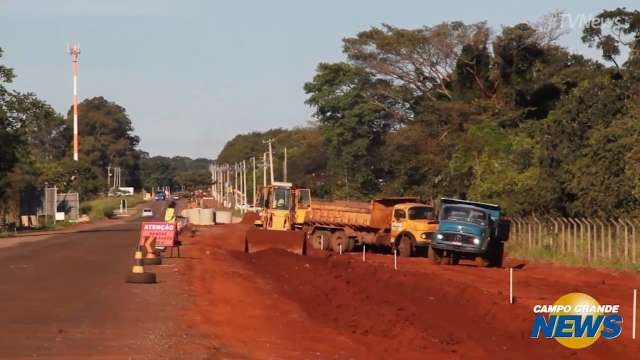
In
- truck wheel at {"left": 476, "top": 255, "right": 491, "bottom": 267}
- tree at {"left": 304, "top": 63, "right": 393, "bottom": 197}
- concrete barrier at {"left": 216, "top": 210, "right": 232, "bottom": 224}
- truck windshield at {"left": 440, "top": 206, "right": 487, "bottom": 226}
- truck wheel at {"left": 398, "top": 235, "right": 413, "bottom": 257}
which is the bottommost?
truck wheel at {"left": 476, "top": 255, "right": 491, "bottom": 267}

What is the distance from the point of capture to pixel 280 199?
45531mm

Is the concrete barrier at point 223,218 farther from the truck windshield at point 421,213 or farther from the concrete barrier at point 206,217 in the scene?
the truck windshield at point 421,213

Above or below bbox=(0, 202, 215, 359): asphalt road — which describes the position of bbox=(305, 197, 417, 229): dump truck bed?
above

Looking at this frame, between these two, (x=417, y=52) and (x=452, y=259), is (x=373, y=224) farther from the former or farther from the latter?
(x=417, y=52)

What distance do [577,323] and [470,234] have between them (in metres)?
19.0

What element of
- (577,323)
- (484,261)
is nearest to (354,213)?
(484,261)

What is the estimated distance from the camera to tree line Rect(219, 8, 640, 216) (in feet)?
142

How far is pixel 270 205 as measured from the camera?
45312 mm

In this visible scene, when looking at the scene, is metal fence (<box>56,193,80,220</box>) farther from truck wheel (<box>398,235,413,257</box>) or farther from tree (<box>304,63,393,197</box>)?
truck wheel (<box>398,235,413,257</box>)

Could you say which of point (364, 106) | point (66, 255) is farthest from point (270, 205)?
point (364, 106)

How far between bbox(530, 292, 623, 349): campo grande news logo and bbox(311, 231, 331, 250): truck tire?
24.4m

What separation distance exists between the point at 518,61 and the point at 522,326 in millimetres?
48517

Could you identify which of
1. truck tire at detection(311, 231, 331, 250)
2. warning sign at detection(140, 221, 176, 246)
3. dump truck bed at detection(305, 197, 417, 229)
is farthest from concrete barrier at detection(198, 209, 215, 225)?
warning sign at detection(140, 221, 176, 246)

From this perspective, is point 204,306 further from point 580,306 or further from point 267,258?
point 267,258
